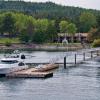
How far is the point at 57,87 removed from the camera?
73.6 m

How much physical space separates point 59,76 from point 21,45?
10319cm

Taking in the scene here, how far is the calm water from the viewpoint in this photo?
217ft

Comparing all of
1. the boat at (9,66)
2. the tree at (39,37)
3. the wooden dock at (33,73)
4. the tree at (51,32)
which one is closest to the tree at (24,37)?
the tree at (39,37)

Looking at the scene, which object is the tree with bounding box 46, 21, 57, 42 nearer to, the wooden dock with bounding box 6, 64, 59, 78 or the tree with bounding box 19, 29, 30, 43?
the tree with bounding box 19, 29, 30, 43

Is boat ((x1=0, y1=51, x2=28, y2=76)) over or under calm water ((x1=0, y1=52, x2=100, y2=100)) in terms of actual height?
over

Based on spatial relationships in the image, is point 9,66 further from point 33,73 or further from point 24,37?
point 24,37

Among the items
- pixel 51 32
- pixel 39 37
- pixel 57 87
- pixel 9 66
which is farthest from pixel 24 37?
pixel 57 87

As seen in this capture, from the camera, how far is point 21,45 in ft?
618

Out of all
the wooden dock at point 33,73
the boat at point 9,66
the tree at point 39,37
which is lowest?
the wooden dock at point 33,73

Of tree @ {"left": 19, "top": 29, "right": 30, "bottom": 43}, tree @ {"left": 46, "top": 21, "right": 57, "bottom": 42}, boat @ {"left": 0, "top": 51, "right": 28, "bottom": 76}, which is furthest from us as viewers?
tree @ {"left": 46, "top": 21, "right": 57, "bottom": 42}

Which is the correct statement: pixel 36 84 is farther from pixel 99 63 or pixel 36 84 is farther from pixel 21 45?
pixel 21 45

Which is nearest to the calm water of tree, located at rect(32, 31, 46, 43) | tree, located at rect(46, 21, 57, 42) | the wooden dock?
the wooden dock

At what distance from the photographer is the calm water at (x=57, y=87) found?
66250mm

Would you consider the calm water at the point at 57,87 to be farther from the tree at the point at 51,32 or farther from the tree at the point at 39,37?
the tree at the point at 51,32
